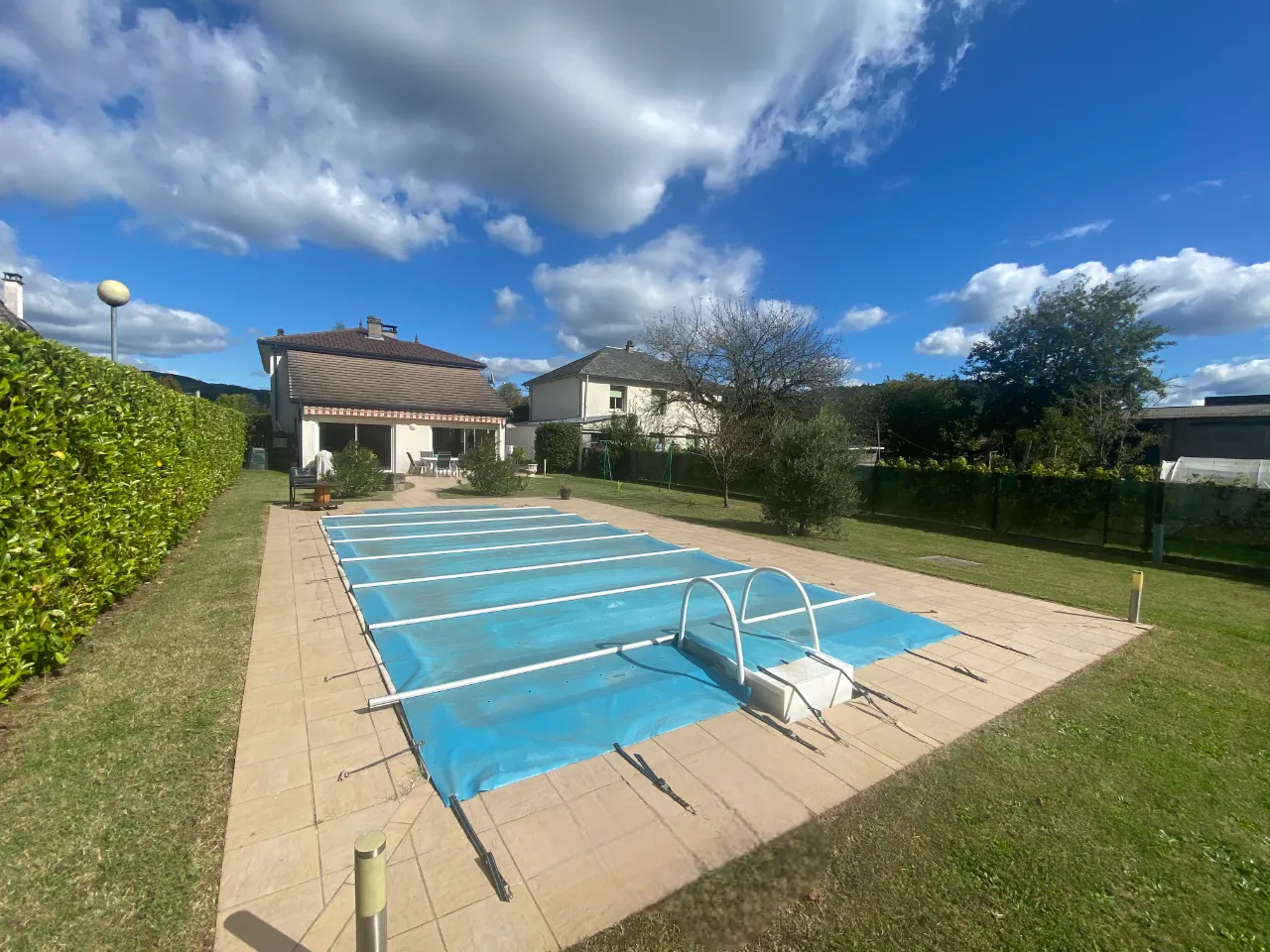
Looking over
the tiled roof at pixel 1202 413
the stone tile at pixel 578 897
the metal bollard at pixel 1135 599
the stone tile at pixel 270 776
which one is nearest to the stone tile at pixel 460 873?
the stone tile at pixel 578 897

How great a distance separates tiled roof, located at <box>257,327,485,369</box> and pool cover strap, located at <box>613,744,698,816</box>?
27.2 m

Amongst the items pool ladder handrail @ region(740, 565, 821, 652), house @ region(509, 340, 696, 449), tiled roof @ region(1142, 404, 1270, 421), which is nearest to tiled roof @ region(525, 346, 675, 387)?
house @ region(509, 340, 696, 449)

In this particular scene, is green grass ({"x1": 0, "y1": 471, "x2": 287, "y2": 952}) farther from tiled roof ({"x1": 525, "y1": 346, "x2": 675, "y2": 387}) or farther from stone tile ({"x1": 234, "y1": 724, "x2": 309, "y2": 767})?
tiled roof ({"x1": 525, "y1": 346, "x2": 675, "y2": 387})

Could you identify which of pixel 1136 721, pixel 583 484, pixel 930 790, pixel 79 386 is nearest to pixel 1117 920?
pixel 930 790

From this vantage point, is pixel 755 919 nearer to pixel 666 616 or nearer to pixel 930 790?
pixel 930 790

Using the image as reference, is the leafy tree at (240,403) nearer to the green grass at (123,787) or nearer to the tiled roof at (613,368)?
the tiled roof at (613,368)

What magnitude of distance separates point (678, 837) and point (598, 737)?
3.42ft

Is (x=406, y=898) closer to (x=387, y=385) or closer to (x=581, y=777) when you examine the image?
(x=581, y=777)

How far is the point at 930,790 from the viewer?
3.22 metres

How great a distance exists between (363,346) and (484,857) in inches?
1152

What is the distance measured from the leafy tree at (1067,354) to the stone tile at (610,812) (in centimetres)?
3091

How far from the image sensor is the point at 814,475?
12.4m

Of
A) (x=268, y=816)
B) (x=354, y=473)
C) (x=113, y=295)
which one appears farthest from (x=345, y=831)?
(x=354, y=473)

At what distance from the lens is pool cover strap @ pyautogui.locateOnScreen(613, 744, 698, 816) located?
307 cm
